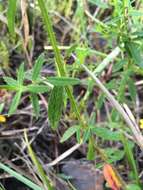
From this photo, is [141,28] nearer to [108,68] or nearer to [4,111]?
[108,68]

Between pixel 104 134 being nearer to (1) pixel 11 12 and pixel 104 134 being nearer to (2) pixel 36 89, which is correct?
(2) pixel 36 89

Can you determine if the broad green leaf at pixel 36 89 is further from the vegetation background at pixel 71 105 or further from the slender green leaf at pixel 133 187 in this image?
the slender green leaf at pixel 133 187

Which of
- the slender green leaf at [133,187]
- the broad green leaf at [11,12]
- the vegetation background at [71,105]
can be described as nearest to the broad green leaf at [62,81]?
the vegetation background at [71,105]

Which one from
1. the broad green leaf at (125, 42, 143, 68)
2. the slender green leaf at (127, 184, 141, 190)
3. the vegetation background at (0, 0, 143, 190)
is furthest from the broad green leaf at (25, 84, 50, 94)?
Result: the slender green leaf at (127, 184, 141, 190)

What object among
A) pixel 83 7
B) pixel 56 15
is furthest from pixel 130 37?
pixel 56 15

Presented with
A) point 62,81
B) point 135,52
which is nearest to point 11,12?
point 62,81

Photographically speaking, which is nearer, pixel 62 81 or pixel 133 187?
pixel 62 81

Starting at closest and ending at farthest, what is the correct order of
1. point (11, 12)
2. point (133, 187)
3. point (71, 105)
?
1. point (11, 12)
2. point (71, 105)
3. point (133, 187)

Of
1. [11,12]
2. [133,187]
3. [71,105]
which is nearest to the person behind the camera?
[11,12]
